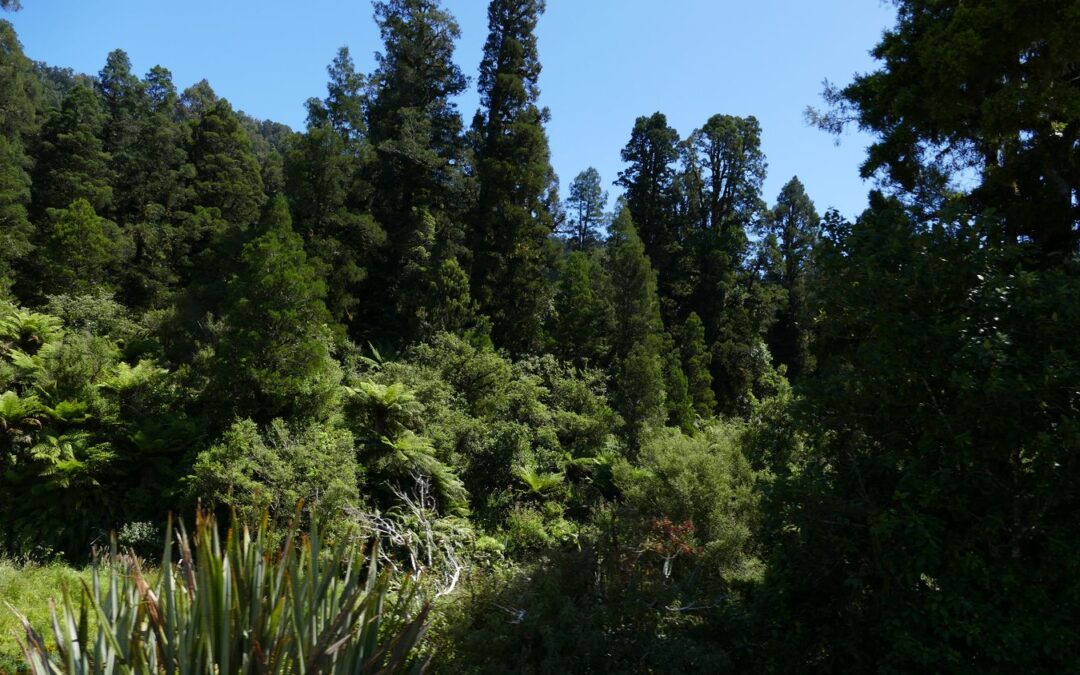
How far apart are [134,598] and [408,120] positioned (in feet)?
71.1

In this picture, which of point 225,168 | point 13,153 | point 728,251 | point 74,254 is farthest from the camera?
point 728,251

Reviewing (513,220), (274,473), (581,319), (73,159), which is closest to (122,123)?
(73,159)

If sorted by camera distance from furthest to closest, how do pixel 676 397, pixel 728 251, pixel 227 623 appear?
pixel 728 251
pixel 676 397
pixel 227 623

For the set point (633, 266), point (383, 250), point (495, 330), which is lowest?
point (495, 330)

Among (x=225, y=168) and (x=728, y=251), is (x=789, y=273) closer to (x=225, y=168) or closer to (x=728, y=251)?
(x=728, y=251)

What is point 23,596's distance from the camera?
659 centimetres

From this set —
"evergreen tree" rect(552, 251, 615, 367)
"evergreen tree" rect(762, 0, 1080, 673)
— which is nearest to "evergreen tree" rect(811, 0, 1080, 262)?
"evergreen tree" rect(762, 0, 1080, 673)

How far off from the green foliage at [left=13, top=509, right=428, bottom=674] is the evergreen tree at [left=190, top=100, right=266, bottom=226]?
22833 mm

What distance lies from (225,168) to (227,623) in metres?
25.6

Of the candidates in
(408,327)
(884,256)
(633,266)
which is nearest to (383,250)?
(408,327)

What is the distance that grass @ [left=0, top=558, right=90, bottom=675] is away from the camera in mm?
5070

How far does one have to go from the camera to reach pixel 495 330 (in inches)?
807

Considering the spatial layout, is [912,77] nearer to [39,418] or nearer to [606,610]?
[606,610]

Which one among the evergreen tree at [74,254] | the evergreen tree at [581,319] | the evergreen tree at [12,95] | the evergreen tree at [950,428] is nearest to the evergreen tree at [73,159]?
the evergreen tree at [12,95]
